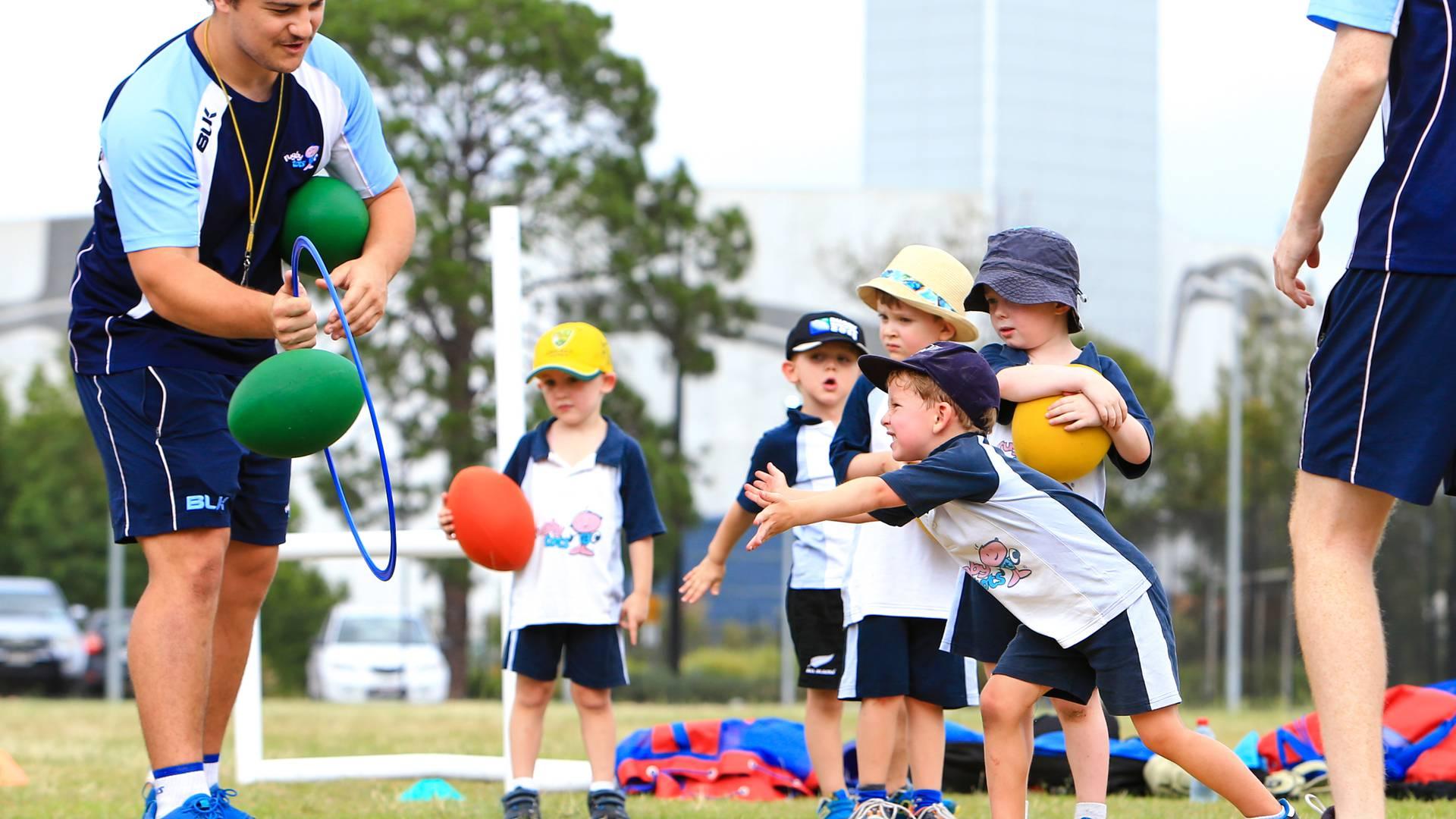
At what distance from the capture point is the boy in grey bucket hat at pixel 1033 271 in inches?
168

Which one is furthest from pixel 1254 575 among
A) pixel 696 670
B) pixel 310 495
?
pixel 310 495

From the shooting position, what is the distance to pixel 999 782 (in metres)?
3.91

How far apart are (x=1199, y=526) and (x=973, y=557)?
1011 inches

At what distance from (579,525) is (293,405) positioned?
1.95m

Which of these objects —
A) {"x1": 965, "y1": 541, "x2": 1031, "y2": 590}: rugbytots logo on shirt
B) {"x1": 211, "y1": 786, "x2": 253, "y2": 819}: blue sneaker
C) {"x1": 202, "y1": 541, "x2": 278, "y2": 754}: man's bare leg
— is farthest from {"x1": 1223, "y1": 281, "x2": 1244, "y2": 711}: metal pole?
{"x1": 211, "y1": 786, "x2": 253, "y2": 819}: blue sneaker

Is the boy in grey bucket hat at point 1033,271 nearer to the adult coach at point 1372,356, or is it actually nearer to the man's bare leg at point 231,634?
the adult coach at point 1372,356

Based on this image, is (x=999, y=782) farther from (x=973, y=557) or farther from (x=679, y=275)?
(x=679, y=275)

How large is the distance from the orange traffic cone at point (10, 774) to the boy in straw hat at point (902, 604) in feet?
11.9

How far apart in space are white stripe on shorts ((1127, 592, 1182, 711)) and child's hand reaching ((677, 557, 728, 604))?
5.04 ft

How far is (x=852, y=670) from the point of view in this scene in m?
5.00

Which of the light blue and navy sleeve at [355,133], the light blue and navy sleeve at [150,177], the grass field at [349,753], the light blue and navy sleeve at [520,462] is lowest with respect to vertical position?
the grass field at [349,753]

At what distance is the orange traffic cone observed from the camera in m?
6.45

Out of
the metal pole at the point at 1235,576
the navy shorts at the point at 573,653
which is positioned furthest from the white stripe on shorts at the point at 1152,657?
the metal pole at the point at 1235,576

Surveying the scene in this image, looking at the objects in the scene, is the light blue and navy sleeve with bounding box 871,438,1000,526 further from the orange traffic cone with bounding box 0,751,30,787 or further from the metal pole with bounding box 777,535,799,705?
the metal pole with bounding box 777,535,799,705
